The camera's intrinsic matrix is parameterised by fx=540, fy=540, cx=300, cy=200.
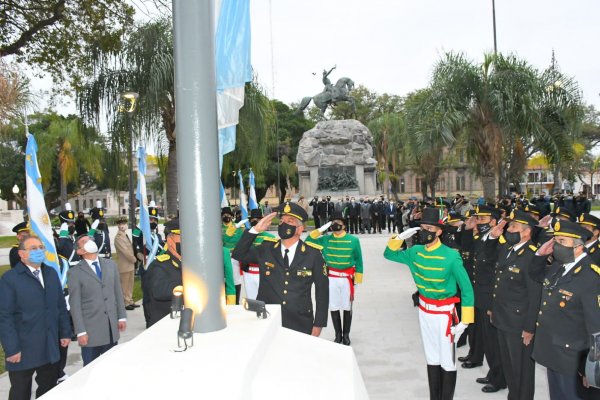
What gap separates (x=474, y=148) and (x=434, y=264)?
12.7 metres

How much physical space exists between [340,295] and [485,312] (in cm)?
225

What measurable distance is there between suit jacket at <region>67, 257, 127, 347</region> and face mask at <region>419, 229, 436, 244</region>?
11.6 ft

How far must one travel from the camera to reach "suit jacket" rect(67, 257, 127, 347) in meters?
5.88

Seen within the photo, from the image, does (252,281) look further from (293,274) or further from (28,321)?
(28,321)

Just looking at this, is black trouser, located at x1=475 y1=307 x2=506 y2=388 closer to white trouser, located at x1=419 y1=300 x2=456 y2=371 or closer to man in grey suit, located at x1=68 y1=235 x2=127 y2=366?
white trouser, located at x1=419 y1=300 x2=456 y2=371

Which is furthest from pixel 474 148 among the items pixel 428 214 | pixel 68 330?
pixel 68 330

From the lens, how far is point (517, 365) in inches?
219

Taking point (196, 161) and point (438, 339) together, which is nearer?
point (196, 161)

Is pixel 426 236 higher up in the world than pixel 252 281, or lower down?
higher up

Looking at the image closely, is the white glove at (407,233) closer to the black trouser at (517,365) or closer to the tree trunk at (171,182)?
the black trouser at (517,365)

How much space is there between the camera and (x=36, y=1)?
13016 millimetres

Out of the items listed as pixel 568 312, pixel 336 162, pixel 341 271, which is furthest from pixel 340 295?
pixel 336 162

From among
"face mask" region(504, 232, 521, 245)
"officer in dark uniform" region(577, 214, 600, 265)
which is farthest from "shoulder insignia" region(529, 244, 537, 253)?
"officer in dark uniform" region(577, 214, 600, 265)

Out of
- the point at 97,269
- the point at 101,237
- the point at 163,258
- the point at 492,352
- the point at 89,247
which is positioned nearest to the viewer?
the point at 163,258
